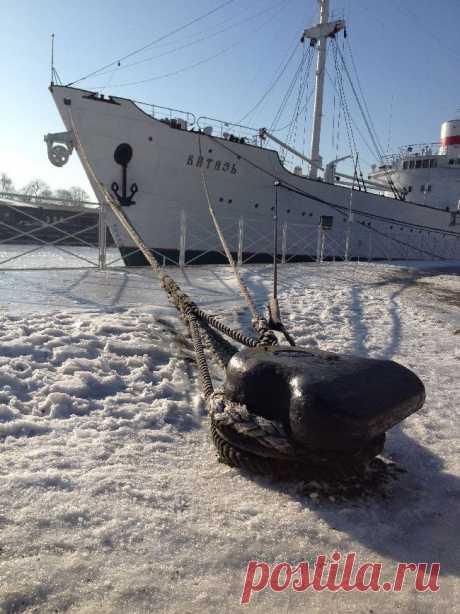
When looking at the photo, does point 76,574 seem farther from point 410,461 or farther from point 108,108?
point 108,108

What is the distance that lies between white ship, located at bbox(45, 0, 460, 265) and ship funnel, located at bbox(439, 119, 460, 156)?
5170 millimetres

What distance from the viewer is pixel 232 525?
1.57m

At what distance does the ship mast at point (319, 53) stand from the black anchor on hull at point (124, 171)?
785 centimetres

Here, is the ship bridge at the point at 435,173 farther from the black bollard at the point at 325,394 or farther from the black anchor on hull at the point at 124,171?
the black bollard at the point at 325,394

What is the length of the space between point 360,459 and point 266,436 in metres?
0.41

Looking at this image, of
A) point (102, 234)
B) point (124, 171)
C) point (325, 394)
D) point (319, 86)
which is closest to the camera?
point (325, 394)

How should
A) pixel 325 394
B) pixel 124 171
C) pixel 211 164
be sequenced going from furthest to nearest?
pixel 211 164, pixel 124 171, pixel 325 394

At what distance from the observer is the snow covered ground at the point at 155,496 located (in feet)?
4.16

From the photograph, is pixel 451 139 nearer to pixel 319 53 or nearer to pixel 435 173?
pixel 435 173

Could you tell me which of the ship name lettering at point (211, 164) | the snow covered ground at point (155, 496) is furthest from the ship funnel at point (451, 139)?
the snow covered ground at point (155, 496)

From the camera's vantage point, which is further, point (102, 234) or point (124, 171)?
point (124, 171)

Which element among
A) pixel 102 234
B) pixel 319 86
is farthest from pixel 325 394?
pixel 319 86

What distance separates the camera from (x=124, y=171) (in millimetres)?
12820

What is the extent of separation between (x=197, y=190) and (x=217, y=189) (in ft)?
2.39
